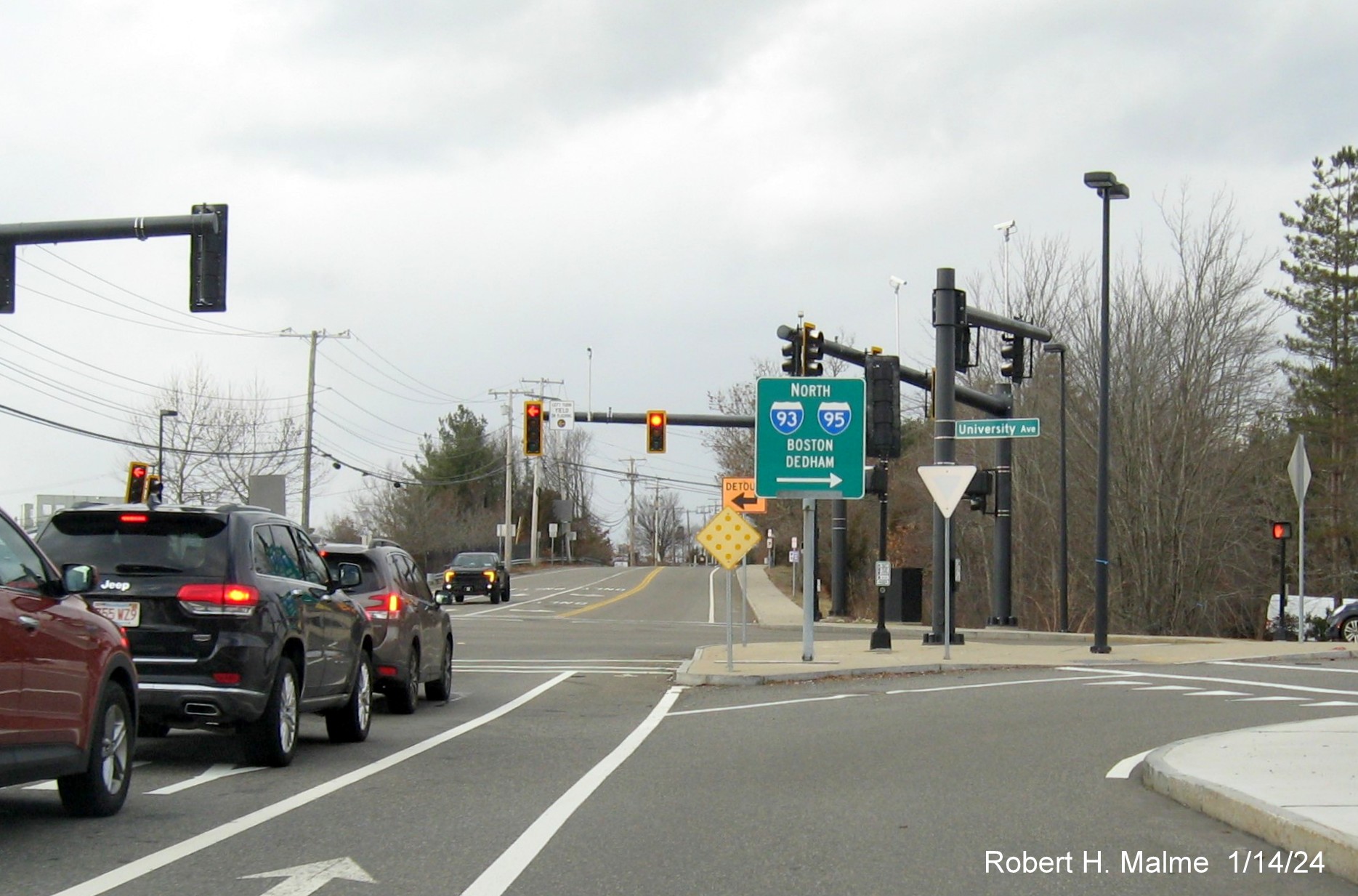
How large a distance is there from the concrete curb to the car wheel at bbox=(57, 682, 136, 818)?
6391mm

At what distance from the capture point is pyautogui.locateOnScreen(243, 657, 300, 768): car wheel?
1032cm

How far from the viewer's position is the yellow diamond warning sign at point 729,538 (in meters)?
20.4

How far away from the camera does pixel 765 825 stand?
8266 mm

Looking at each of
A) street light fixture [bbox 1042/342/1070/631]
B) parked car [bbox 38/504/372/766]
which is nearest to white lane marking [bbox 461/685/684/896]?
parked car [bbox 38/504/372/766]

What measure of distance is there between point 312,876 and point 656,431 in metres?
30.9

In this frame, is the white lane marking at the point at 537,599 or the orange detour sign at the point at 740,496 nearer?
the orange detour sign at the point at 740,496

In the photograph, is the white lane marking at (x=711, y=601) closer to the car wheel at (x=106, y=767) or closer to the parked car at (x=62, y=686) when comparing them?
the car wheel at (x=106, y=767)

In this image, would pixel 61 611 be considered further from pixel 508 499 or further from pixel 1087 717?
pixel 508 499

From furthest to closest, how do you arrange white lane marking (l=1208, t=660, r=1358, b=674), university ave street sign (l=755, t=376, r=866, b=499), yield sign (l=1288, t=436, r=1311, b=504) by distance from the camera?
yield sign (l=1288, t=436, r=1311, b=504), white lane marking (l=1208, t=660, r=1358, b=674), university ave street sign (l=755, t=376, r=866, b=499)

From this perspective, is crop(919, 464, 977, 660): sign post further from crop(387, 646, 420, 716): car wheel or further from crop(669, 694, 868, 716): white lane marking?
crop(387, 646, 420, 716): car wheel

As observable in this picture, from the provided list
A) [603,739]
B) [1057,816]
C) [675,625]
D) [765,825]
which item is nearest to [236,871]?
[765,825]

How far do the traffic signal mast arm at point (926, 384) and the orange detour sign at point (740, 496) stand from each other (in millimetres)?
5074

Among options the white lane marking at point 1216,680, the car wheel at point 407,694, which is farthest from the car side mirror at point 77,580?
the white lane marking at point 1216,680

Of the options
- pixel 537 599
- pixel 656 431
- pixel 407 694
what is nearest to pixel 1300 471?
Answer: pixel 656 431
